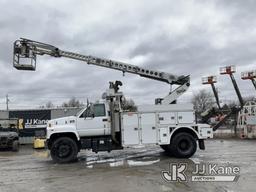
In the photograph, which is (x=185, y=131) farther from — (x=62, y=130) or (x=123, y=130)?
(x=62, y=130)

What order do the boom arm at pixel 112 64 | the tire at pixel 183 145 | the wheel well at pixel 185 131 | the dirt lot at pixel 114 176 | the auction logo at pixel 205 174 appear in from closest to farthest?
the dirt lot at pixel 114 176, the auction logo at pixel 205 174, the tire at pixel 183 145, the wheel well at pixel 185 131, the boom arm at pixel 112 64

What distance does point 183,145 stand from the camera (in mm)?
17266

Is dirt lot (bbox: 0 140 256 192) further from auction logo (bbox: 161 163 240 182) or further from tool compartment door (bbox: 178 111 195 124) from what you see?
tool compartment door (bbox: 178 111 195 124)

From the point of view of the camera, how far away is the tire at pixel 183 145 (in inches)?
673

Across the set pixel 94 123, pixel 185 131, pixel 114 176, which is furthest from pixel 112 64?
pixel 114 176

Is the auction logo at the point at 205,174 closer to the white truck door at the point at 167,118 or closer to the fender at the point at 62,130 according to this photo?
the white truck door at the point at 167,118

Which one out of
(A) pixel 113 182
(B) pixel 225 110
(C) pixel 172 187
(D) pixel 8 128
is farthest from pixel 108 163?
(D) pixel 8 128

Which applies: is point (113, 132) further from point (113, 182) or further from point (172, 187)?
point (172, 187)

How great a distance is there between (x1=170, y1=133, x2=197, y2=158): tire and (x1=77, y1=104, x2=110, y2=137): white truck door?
294 centimetres

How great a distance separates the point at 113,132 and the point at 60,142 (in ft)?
7.60

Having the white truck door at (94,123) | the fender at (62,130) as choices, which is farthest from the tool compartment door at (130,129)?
the fender at (62,130)

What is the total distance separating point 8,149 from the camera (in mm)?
27250

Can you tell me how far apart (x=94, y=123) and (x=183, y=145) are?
400cm

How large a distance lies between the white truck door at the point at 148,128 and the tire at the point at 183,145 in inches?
34.2
